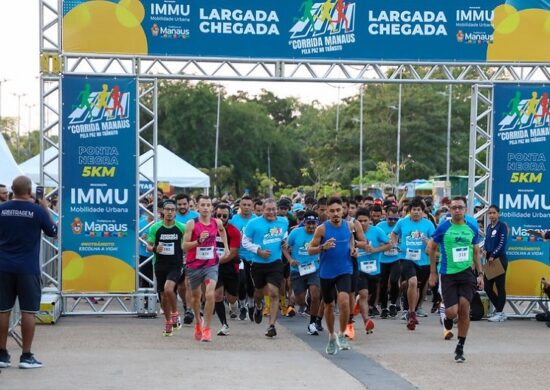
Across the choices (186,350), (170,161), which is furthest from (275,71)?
(170,161)

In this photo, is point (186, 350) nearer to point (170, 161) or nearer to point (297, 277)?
point (297, 277)

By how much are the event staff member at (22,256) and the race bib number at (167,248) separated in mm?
3677

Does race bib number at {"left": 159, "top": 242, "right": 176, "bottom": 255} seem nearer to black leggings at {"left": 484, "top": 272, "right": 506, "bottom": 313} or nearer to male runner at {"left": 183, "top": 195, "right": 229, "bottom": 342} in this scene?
male runner at {"left": 183, "top": 195, "right": 229, "bottom": 342}

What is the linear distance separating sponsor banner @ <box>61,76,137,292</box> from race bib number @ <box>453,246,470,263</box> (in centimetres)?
644

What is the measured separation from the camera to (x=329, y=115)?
101 m

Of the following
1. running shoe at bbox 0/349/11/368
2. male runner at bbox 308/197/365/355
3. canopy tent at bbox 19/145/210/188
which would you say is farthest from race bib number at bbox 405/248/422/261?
canopy tent at bbox 19/145/210/188

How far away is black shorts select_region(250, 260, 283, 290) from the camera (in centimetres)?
1523

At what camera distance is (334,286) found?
13.5 m

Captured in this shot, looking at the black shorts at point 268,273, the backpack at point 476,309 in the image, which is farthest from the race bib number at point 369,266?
the backpack at point 476,309

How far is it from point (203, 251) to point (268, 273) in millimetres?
1398

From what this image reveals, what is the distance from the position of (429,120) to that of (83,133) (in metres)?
58.9

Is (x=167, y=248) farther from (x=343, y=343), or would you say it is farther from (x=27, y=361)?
(x=27, y=361)

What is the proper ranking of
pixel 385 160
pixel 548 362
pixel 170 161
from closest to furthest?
pixel 548 362
pixel 170 161
pixel 385 160

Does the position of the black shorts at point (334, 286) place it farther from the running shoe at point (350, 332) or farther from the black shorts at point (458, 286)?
the running shoe at point (350, 332)
